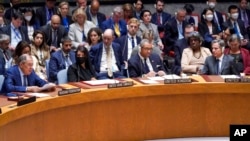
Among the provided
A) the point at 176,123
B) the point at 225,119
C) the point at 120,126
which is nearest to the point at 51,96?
the point at 120,126

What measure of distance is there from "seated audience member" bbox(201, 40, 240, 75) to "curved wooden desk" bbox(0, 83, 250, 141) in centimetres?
64

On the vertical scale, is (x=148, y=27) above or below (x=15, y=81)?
above

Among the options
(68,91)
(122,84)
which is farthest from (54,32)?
(68,91)

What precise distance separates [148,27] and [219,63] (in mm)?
2087

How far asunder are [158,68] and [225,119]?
1167mm

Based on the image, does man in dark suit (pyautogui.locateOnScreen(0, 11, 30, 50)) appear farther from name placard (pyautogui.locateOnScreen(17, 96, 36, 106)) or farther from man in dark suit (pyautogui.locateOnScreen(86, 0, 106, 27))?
name placard (pyautogui.locateOnScreen(17, 96, 36, 106))

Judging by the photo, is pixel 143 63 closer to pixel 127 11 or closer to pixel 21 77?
pixel 21 77

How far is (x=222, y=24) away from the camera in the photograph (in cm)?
966

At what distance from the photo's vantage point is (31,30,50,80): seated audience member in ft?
25.1

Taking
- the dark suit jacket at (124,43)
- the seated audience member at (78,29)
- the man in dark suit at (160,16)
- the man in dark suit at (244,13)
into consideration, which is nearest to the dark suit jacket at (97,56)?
the dark suit jacket at (124,43)

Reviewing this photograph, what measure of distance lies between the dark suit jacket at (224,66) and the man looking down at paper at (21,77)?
1.92 m

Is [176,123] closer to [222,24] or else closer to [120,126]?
[120,126]

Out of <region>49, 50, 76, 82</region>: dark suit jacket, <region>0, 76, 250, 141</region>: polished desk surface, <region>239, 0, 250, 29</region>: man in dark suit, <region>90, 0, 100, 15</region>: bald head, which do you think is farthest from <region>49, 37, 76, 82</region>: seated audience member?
<region>239, 0, 250, 29</region>: man in dark suit

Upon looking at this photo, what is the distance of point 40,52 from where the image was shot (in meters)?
7.82
